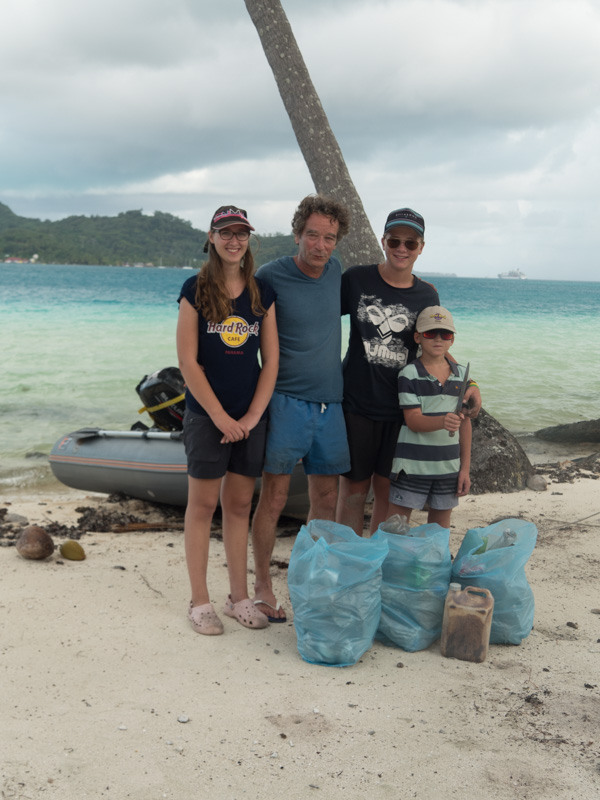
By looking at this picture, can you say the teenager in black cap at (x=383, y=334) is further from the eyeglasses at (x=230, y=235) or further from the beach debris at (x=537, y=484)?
the beach debris at (x=537, y=484)

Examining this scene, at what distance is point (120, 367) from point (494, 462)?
10834 mm

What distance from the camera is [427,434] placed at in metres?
3.24

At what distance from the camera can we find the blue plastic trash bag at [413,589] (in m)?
2.96

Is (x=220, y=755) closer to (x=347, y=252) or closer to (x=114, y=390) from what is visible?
(x=347, y=252)

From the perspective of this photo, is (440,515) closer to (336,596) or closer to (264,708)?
(336,596)

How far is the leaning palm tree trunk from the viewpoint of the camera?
18.0ft

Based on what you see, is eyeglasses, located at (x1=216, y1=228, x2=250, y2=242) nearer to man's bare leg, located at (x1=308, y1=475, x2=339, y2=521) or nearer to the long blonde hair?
the long blonde hair

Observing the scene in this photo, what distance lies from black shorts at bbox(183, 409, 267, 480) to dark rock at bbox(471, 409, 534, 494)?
120 inches

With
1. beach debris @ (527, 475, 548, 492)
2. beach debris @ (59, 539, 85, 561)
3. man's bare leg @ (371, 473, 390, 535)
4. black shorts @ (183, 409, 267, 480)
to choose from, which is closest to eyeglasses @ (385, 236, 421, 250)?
black shorts @ (183, 409, 267, 480)

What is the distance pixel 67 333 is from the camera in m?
21.4

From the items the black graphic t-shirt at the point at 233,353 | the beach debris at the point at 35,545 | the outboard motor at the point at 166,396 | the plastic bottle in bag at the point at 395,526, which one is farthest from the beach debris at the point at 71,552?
the plastic bottle in bag at the point at 395,526

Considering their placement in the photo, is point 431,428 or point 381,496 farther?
point 381,496

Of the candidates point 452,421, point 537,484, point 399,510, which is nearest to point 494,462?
point 537,484

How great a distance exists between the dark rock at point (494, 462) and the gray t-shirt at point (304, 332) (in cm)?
287
